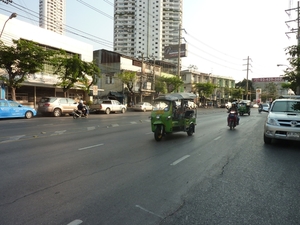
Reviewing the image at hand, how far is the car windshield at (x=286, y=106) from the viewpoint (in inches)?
377

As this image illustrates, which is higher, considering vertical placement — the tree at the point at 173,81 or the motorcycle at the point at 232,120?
the tree at the point at 173,81

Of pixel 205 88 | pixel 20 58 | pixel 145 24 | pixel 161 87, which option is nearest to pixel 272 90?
pixel 205 88

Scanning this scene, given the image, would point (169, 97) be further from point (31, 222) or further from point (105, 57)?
point (105, 57)

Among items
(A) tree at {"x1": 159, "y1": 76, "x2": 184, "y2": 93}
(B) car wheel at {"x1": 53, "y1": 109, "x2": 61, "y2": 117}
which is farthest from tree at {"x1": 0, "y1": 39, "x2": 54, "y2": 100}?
(A) tree at {"x1": 159, "y1": 76, "x2": 184, "y2": 93}

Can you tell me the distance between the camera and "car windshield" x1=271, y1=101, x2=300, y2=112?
31.4 ft

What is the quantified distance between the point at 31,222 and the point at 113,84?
138 feet

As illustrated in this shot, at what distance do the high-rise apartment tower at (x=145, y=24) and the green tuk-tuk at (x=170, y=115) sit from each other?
10600 cm

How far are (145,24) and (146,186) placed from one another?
411 ft

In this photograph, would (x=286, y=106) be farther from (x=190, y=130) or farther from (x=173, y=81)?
(x=173, y=81)

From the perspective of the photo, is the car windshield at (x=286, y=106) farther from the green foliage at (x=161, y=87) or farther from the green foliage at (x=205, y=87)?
the green foliage at (x=205, y=87)

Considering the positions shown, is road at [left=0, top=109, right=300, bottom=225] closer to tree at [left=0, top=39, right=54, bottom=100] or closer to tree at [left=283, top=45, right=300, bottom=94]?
tree at [left=283, top=45, right=300, bottom=94]

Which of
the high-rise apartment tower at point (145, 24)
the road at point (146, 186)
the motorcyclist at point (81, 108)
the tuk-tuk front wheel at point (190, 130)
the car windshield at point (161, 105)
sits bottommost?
the road at point (146, 186)

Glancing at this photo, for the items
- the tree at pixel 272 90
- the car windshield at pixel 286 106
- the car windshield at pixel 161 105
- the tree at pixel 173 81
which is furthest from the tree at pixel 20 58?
the tree at pixel 272 90

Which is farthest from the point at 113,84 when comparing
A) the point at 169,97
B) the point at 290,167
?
the point at 290,167
